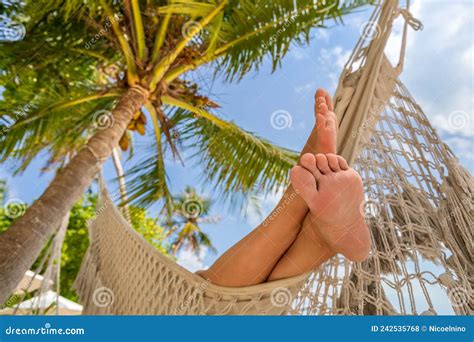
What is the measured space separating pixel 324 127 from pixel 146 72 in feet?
5.39

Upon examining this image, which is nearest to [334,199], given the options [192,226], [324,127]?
[324,127]

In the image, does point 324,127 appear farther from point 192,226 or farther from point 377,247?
A: point 192,226

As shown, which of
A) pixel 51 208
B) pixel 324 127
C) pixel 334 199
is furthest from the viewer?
pixel 51 208

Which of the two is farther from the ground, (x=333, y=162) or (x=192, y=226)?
(x=192, y=226)

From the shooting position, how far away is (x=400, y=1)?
174 centimetres

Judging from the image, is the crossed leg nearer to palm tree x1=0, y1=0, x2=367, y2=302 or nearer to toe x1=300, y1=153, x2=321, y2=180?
toe x1=300, y1=153, x2=321, y2=180

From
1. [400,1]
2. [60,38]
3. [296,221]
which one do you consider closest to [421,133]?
[400,1]

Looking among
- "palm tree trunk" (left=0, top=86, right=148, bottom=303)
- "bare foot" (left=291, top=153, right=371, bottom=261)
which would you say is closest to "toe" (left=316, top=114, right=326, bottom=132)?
"bare foot" (left=291, top=153, right=371, bottom=261)

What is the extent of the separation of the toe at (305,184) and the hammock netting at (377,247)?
152 mm

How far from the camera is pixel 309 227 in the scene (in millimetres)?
1115

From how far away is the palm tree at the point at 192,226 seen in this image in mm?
7328

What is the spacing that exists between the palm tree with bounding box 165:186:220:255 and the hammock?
5527 mm

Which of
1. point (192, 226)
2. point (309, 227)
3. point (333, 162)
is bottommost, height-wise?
point (309, 227)
